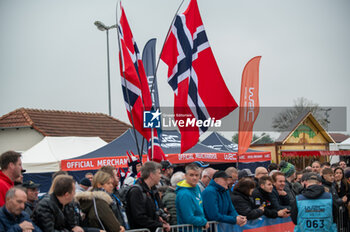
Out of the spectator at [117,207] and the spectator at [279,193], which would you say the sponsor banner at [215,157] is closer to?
the spectator at [279,193]

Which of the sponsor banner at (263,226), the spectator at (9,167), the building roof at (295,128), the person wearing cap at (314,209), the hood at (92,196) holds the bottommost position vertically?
the sponsor banner at (263,226)

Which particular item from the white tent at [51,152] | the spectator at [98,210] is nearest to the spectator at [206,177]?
the spectator at [98,210]

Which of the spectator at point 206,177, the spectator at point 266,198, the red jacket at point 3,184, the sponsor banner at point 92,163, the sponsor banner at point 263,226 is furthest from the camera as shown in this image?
the sponsor banner at point 92,163

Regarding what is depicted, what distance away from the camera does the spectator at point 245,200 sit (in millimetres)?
6746

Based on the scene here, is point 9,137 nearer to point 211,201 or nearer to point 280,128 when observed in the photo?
point 211,201

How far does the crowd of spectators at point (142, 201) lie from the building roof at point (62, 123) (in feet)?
55.1

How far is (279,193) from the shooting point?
25.1 feet

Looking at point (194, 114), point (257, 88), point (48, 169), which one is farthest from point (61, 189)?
point (48, 169)

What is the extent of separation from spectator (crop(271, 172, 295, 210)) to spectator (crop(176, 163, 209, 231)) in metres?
1.92

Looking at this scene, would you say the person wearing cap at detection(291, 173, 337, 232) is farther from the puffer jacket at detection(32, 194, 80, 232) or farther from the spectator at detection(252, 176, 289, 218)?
the puffer jacket at detection(32, 194, 80, 232)

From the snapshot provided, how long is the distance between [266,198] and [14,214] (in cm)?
456

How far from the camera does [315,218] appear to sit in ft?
20.5

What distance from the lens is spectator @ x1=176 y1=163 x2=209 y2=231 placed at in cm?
576

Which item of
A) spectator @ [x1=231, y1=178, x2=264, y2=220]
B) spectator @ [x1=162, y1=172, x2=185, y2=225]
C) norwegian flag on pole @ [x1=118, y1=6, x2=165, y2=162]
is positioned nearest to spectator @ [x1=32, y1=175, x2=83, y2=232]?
spectator @ [x1=162, y1=172, x2=185, y2=225]
